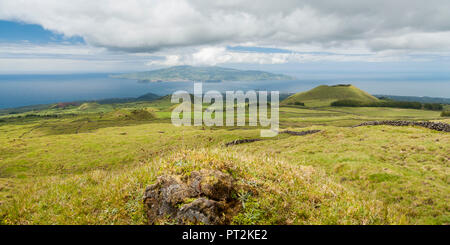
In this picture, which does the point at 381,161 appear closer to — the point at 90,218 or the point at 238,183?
the point at 238,183

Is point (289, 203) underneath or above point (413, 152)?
above

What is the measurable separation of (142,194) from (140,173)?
144 cm

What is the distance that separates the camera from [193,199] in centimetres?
716

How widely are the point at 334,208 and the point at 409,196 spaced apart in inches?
374

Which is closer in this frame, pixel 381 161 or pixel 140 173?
pixel 140 173

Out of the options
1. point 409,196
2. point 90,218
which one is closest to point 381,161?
point 409,196

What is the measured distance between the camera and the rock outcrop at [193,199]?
6887 mm

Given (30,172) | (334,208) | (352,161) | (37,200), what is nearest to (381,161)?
(352,161)

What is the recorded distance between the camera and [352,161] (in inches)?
835

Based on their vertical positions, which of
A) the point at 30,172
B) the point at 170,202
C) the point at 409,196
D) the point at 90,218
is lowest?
the point at 30,172

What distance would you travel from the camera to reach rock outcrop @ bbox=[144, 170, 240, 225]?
689cm

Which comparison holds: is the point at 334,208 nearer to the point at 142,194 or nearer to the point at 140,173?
the point at 142,194
